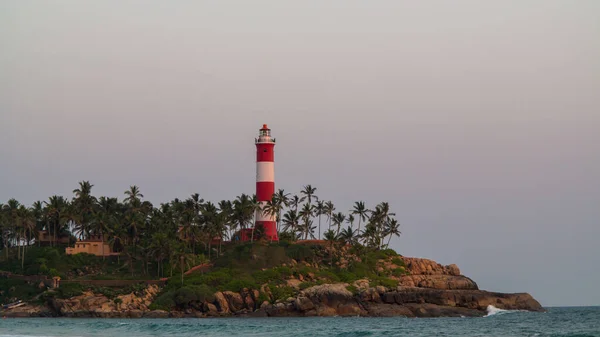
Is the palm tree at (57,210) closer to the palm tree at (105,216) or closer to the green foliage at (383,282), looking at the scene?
the palm tree at (105,216)

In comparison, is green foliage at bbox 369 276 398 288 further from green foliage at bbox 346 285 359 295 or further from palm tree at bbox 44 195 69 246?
palm tree at bbox 44 195 69 246

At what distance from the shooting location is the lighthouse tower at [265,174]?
111 m

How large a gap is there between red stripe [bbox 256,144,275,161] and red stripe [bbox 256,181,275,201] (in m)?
3.39

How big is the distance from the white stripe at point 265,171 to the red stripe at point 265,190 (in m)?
0.55

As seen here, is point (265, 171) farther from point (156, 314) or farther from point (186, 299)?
point (156, 314)

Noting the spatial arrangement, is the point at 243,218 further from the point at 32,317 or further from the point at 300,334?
the point at 300,334

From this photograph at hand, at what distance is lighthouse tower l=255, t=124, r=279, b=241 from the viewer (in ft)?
363

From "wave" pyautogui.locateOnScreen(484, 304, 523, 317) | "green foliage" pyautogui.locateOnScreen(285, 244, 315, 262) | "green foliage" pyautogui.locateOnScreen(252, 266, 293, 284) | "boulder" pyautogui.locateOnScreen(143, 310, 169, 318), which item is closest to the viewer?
"boulder" pyautogui.locateOnScreen(143, 310, 169, 318)

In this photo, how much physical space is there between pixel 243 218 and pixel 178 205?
933 cm

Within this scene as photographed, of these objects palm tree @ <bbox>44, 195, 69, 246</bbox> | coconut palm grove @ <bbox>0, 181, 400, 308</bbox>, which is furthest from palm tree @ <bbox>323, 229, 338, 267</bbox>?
palm tree @ <bbox>44, 195, 69, 246</bbox>

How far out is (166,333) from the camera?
210ft

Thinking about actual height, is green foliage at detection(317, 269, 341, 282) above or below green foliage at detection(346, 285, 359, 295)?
above

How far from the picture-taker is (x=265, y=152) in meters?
110

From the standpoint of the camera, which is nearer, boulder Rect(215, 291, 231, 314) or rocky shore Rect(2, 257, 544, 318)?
rocky shore Rect(2, 257, 544, 318)
